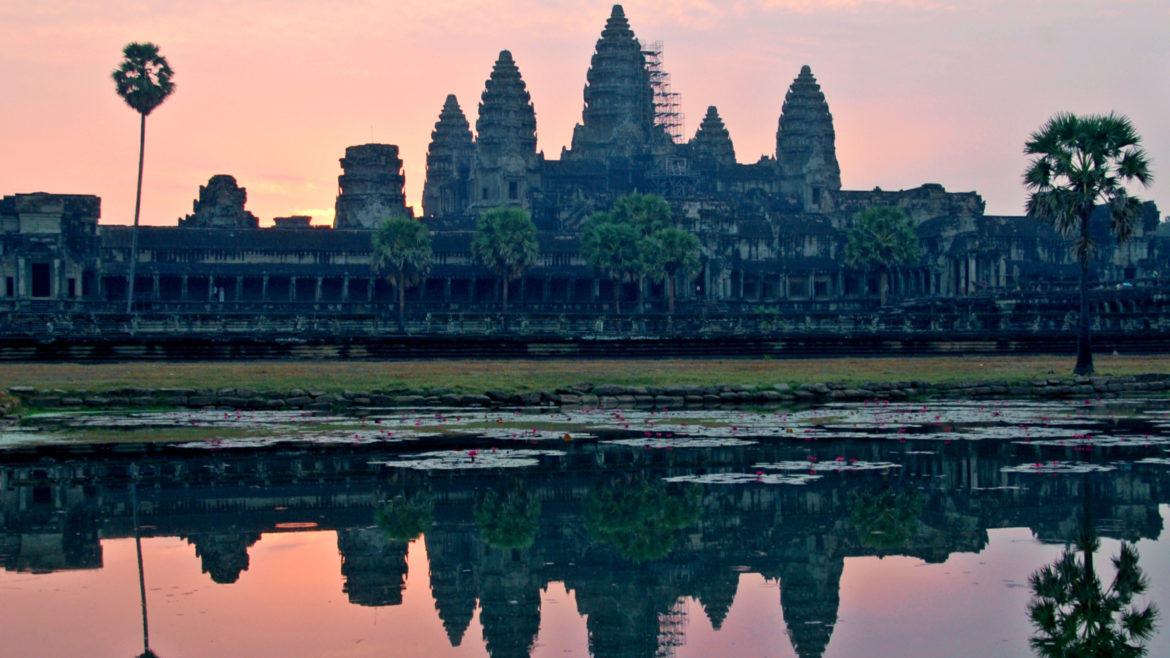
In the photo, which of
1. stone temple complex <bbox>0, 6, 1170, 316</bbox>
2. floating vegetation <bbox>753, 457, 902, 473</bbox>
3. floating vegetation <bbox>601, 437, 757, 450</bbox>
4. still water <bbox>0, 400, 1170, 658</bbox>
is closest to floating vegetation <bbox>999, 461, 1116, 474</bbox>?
still water <bbox>0, 400, 1170, 658</bbox>

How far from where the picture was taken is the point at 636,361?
3788cm

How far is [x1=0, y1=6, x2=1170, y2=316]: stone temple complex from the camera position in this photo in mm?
82562

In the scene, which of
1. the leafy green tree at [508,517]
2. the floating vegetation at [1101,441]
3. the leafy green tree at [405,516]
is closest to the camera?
the leafy green tree at [508,517]

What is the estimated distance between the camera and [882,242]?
284ft

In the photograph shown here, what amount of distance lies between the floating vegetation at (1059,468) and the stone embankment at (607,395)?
10130 mm

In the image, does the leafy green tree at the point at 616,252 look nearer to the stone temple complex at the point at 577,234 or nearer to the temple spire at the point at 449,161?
the stone temple complex at the point at 577,234

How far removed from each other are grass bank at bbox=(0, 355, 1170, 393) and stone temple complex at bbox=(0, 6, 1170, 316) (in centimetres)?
2868

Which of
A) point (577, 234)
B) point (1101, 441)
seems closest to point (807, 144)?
point (577, 234)

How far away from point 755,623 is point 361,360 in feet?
96.7

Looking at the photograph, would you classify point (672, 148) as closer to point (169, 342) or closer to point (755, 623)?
point (169, 342)

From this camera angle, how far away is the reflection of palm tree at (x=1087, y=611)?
8180 mm

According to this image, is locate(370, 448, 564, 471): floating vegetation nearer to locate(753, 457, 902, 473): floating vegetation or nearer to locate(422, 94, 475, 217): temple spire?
locate(753, 457, 902, 473): floating vegetation

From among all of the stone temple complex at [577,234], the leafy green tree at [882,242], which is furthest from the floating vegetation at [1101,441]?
the leafy green tree at [882,242]

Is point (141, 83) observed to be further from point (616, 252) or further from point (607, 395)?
point (607, 395)
